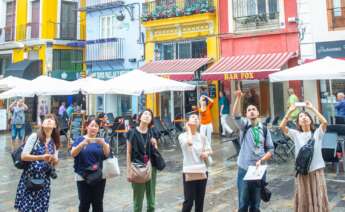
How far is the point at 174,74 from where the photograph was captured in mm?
17625

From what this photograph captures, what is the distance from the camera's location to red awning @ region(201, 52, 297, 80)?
49.4 feet

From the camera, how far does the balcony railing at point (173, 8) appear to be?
18.8m

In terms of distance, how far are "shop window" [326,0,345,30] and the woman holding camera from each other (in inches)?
546

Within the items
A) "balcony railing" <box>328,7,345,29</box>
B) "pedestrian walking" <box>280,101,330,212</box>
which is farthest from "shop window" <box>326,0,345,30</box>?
"pedestrian walking" <box>280,101,330,212</box>

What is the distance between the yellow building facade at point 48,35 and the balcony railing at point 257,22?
11.6m

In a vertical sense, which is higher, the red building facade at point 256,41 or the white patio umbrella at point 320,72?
the red building facade at point 256,41

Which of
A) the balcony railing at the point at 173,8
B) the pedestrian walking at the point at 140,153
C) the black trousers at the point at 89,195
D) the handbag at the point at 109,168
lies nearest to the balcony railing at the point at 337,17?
the balcony railing at the point at 173,8

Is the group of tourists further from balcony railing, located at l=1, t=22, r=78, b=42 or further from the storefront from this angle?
balcony railing, located at l=1, t=22, r=78, b=42

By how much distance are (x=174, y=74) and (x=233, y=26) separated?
389 centimetres

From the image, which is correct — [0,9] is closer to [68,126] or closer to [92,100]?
[92,100]

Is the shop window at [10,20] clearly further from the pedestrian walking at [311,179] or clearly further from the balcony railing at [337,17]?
the pedestrian walking at [311,179]

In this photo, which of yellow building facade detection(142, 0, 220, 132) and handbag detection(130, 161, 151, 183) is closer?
handbag detection(130, 161, 151, 183)

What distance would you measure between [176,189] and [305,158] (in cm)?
A: 372

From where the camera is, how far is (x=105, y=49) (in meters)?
22.5
